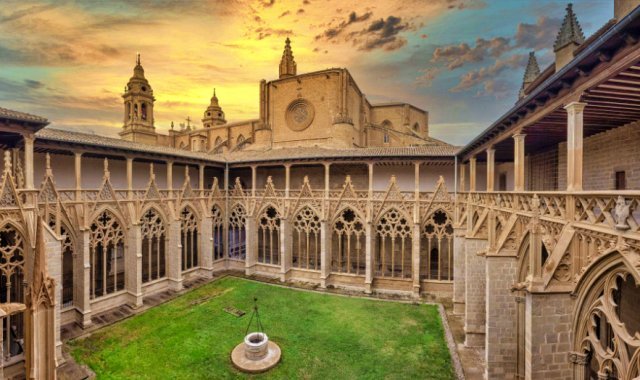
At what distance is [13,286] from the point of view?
995cm

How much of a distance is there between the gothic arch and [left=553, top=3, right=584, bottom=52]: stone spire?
1360 centimetres

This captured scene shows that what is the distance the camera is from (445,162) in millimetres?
16125

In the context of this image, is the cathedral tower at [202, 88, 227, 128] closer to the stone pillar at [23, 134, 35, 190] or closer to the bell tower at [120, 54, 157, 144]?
the bell tower at [120, 54, 157, 144]

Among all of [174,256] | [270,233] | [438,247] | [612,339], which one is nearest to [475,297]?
[438,247]

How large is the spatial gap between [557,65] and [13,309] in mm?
21661

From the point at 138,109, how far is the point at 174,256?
30849 millimetres

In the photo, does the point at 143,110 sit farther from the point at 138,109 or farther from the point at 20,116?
the point at 20,116

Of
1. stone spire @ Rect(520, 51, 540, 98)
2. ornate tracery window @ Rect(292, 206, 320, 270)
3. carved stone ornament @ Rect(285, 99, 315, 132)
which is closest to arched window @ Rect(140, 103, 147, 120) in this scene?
carved stone ornament @ Rect(285, 99, 315, 132)

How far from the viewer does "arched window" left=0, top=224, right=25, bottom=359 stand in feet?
27.6

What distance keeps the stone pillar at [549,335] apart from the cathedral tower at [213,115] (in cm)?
5354

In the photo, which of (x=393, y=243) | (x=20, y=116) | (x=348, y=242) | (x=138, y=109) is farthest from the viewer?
(x=138, y=109)

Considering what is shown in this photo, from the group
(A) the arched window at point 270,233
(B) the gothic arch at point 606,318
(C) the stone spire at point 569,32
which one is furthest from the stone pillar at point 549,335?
(A) the arched window at point 270,233

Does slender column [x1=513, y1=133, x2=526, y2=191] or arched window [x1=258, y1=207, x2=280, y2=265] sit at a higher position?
slender column [x1=513, y1=133, x2=526, y2=191]

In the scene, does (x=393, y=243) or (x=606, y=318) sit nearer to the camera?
(x=606, y=318)
